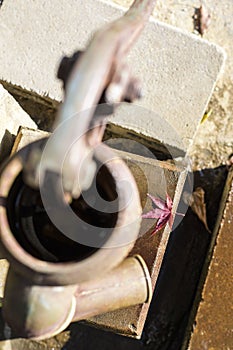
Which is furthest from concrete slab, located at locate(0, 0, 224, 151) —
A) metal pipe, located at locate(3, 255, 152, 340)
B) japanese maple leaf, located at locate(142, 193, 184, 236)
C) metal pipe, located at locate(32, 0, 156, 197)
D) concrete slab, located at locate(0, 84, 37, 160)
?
metal pipe, located at locate(32, 0, 156, 197)

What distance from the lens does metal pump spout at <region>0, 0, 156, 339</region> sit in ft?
3.04

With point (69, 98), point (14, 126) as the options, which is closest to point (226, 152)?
point (14, 126)

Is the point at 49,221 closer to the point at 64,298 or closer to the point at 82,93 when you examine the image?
the point at 64,298

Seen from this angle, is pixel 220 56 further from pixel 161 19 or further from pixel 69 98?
pixel 69 98

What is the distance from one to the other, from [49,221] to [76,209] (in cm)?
A: 6

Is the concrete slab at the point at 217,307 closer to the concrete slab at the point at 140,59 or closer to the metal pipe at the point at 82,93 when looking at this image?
the concrete slab at the point at 140,59

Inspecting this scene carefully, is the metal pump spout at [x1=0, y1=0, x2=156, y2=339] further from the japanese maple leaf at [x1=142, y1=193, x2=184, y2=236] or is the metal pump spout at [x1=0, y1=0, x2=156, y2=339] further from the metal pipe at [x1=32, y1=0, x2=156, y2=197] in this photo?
the japanese maple leaf at [x1=142, y1=193, x2=184, y2=236]

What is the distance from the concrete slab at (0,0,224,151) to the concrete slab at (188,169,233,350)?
1.04 feet

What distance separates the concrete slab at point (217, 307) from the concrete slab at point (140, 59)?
32 cm

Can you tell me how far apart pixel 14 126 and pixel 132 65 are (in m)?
0.37

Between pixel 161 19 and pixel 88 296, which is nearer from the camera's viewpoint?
pixel 88 296

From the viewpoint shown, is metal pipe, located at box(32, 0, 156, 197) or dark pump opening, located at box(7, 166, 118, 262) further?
dark pump opening, located at box(7, 166, 118, 262)

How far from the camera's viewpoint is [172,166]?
63.3 inches

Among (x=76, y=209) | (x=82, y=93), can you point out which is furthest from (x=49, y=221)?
(x=82, y=93)
